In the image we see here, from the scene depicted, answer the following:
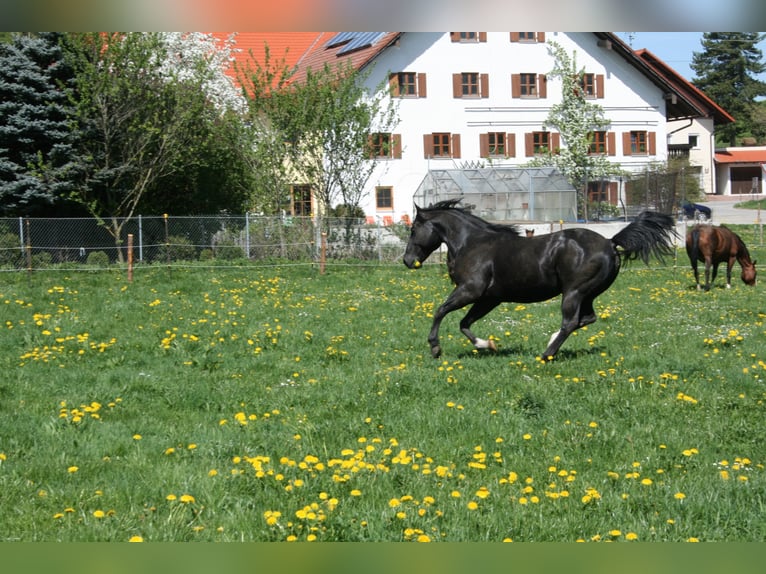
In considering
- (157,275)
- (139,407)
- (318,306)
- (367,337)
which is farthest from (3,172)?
(139,407)

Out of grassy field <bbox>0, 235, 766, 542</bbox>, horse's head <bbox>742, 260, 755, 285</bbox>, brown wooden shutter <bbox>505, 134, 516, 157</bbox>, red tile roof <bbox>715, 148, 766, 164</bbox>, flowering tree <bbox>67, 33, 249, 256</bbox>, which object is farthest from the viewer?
red tile roof <bbox>715, 148, 766, 164</bbox>

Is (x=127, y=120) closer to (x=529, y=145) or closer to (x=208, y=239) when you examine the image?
(x=208, y=239)

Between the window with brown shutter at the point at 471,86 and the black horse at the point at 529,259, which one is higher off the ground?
the window with brown shutter at the point at 471,86

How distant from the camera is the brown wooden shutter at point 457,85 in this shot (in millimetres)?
43625

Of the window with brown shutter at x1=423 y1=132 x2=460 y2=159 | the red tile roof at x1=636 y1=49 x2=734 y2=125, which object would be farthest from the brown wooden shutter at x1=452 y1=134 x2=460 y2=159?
the red tile roof at x1=636 y1=49 x2=734 y2=125

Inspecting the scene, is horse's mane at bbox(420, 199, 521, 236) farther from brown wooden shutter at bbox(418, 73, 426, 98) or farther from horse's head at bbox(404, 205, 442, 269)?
brown wooden shutter at bbox(418, 73, 426, 98)

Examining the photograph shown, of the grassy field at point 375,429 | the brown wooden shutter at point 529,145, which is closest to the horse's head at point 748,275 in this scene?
the grassy field at point 375,429

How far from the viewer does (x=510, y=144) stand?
44.8m

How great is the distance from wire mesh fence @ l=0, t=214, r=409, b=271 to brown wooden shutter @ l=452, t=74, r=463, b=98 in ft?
55.4

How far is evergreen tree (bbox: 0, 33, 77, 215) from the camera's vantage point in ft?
86.4

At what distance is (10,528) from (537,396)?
4979 mm

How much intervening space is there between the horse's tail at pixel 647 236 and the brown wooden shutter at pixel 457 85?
3428cm

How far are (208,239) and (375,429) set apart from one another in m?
20.7

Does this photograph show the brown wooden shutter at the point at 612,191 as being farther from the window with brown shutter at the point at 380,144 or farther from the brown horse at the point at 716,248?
the brown horse at the point at 716,248
